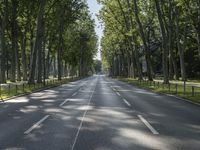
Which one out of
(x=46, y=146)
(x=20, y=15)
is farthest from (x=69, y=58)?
(x=46, y=146)

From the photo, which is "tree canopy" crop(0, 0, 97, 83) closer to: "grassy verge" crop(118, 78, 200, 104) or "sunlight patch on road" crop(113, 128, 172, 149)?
"grassy verge" crop(118, 78, 200, 104)

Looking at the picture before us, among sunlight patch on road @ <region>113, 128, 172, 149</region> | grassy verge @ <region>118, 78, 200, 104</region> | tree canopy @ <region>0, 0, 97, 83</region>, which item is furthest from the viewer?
tree canopy @ <region>0, 0, 97, 83</region>

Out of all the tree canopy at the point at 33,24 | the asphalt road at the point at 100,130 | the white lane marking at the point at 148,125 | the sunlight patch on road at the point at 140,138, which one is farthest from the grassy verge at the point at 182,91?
the tree canopy at the point at 33,24

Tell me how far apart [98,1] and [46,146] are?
60605 millimetres

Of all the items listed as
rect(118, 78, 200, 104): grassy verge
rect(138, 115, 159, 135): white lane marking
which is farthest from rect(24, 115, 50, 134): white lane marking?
rect(118, 78, 200, 104): grassy verge

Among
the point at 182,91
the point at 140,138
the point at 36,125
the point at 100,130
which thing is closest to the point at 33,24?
the point at 182,91

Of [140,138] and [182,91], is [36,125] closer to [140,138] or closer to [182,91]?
[140,138]

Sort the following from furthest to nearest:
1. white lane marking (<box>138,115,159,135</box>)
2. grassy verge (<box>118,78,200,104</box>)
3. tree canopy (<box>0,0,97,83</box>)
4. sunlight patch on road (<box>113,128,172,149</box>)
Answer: tree canopy (<box>0,0,97,83</box>)
grassy verge (<box>118,78,200,104</box>)
white lane marking (<box>138,115,159,135</box>)
sunlight patch on road (<box>113,128,172,149</box>)

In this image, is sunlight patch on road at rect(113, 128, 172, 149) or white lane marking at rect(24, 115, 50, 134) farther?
white lane marking at rect(24, 115, 50, 134)

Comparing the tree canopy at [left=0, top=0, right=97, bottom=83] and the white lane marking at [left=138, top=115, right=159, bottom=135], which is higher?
the tree canopy at [left=0, top=0, right=97, bottom=83]

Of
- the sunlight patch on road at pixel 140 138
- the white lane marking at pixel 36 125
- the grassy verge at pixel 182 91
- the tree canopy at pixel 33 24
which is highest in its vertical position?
the tree canopy at pixel 33 24

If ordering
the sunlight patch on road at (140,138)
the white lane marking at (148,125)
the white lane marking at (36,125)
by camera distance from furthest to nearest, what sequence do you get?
the white lane marking at (36,125) < the white lane marking at (148,125) < the sunlight patch on road at (140,138)

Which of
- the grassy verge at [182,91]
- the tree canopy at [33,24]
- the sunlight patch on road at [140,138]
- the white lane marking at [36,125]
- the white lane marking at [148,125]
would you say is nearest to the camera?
the sunlight patch on road at [140,138]

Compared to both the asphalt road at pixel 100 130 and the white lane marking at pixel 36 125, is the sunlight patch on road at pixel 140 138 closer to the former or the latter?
the asphalt road at pixel 100 130
